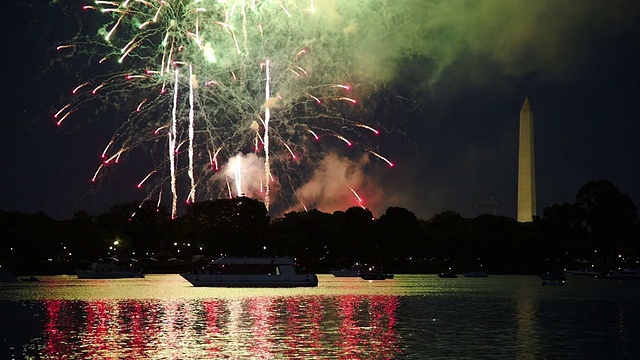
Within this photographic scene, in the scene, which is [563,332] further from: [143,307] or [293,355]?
[143,307]

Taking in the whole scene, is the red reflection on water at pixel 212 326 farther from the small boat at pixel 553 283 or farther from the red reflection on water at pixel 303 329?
the small boat at pixel 553 283

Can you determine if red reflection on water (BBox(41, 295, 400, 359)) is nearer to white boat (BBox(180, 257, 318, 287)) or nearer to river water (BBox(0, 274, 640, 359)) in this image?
river water (BBox(0, 274, 640, 359))

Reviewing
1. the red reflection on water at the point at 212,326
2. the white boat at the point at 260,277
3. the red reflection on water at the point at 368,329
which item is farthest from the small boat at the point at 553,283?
the red reflection on water at the point at 212,326

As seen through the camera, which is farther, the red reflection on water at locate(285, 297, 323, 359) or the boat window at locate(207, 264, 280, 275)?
the boat window at locate(207, 264, 280, 275)

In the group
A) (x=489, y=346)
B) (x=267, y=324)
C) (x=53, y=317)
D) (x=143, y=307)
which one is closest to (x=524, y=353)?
(x=489, y=346)

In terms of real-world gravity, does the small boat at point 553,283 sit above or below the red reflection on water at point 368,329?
above

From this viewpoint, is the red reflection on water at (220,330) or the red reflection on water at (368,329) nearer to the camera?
the red reflection on water at (220,330)

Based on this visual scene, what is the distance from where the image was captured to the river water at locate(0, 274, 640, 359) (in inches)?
2188

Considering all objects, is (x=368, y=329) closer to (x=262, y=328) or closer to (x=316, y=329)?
(x=316, y=329)

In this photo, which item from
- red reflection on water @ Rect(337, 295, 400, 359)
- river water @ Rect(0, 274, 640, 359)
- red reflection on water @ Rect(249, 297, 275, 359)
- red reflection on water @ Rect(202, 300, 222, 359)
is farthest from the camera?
red reflection on water @ Rect(202, 300, 222, 359)

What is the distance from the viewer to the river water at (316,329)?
55.6m

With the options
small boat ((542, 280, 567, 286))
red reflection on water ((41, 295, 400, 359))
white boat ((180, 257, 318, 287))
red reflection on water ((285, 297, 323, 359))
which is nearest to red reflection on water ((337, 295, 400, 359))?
red reflection on water ((41, 295, 400, 359))

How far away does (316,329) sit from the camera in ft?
230

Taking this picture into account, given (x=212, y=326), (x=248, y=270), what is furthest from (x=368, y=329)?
(x=248, y=270)
